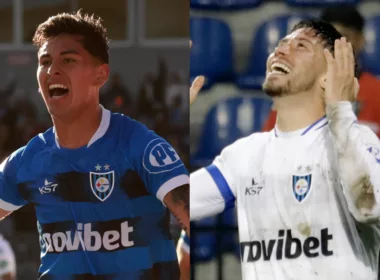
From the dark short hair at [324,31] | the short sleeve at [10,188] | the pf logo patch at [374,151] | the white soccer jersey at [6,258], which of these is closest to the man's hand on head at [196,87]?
the dark short hair at [324,31]

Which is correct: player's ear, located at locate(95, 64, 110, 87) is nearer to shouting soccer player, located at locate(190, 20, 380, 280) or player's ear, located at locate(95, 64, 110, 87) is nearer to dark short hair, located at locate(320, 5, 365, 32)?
shouting soccer player, located at locate(190, 20, 380, 280)

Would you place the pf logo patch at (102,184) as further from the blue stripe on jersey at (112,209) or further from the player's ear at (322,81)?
the player's ear at (322,81)

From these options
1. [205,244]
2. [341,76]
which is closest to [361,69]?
[341,76]

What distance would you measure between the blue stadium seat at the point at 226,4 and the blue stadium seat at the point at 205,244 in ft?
2.49

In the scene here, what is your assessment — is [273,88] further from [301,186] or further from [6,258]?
[6,258]

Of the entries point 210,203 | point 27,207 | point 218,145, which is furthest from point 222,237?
point 27,207

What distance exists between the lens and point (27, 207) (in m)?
3.17

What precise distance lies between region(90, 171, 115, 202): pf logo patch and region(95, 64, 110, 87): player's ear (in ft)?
1.22

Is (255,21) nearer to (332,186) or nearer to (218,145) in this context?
(218,145)

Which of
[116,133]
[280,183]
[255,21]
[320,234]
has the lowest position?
[320,234]

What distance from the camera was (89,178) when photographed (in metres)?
3.10

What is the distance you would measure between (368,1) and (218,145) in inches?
28.8

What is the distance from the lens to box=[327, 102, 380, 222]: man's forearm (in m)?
2.58

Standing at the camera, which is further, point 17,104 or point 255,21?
point 17,104
